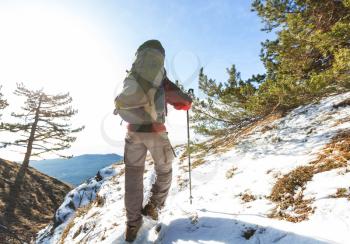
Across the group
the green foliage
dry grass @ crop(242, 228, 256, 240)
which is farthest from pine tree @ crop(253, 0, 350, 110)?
dry grass @ crop(242, 228, 256, 240)

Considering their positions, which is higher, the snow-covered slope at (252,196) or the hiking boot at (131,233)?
the snow-covered slope at (252,196)

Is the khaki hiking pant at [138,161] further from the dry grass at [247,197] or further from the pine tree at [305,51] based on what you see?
the pine tree at [305,51]

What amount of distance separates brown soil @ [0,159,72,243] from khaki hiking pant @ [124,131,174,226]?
12.7 meters

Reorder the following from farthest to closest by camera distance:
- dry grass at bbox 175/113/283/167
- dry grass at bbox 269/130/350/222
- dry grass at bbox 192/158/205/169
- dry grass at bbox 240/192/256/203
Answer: dry grass at bbox 175/113/283/167 → dry grass at bbox 192/158/205/169 → dry grass at bbox 240/192/256/203 → dry grass at bbox 269/130/350/222

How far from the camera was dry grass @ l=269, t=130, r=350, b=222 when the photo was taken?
140 inches

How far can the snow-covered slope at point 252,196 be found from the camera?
10.6 feet

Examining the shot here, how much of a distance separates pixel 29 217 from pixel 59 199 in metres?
4.68

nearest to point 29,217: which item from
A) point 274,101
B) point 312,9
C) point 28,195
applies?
point 28,195

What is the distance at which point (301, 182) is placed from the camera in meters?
4.23

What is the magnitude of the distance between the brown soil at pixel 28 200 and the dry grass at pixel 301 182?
46.8 ft

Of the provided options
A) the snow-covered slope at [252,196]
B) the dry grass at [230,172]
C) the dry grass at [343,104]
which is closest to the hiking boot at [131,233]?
the snow-covered slope at [252,196]

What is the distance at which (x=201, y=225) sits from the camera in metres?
3.87

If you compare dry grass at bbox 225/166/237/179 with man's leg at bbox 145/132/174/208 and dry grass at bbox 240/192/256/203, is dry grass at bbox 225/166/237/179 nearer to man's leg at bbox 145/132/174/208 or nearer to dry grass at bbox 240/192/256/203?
dry grass at bbox 240/192/256/203

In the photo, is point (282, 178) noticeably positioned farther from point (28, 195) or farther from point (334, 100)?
point (28, 195)
